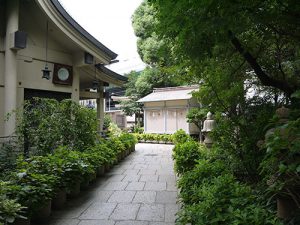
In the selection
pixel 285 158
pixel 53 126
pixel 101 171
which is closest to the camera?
pixel 285 158

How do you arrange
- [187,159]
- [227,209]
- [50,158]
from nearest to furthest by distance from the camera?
1. [227,209]
2. [50,158]
3. [187,159]

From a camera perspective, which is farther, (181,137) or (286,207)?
(181,137)

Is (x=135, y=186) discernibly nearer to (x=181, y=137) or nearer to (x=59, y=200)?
(x=59, y=200)

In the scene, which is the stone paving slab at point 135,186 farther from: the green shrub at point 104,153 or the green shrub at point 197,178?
the green shrub at point 197,178

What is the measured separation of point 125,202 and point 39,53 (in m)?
6.43

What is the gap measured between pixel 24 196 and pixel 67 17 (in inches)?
275

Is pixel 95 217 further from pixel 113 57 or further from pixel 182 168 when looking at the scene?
pixel 113 57

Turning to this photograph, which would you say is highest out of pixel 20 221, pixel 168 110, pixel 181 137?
pixel 168 110

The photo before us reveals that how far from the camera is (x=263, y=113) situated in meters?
4.62

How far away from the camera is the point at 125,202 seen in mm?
5629

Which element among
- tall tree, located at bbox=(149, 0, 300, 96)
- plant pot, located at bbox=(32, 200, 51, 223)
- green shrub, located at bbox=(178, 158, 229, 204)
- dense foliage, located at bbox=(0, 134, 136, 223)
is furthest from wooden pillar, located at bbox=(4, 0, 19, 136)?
tall tree, located at bbox=(149, 0, 300, 96)

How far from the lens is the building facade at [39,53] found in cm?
838

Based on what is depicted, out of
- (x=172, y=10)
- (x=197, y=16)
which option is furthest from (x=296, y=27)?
(x=172, y=10)

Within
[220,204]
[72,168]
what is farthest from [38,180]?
[220,204]
